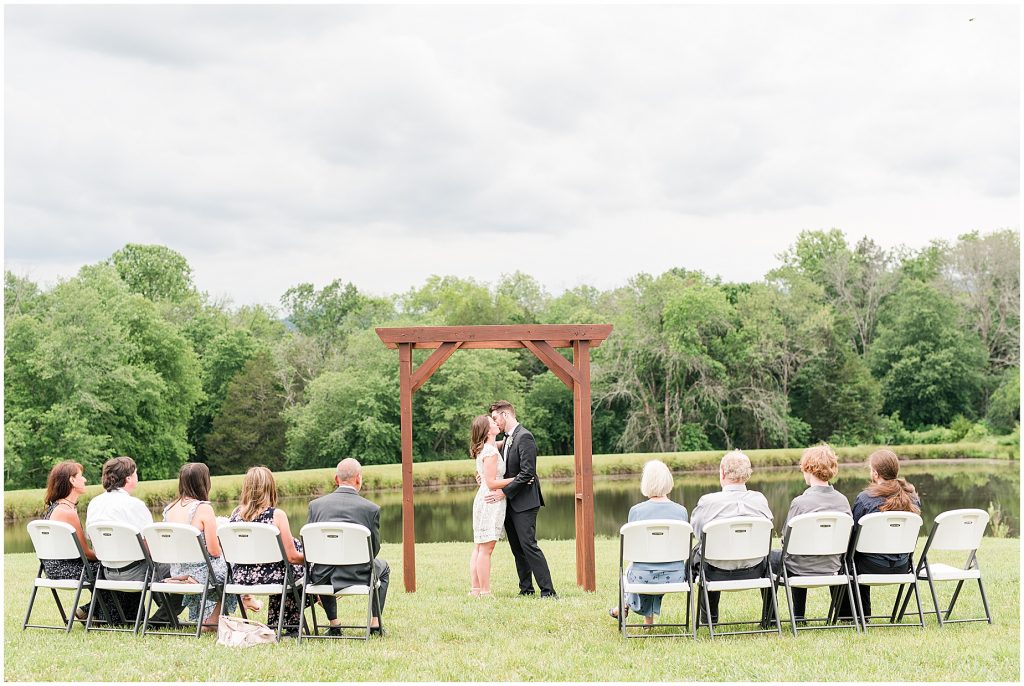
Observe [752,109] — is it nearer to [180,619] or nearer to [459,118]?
[459,118]

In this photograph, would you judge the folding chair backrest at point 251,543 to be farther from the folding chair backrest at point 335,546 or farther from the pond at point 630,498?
the pond at point 630,498

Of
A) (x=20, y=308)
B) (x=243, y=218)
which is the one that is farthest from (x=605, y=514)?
(x=243, y=218)

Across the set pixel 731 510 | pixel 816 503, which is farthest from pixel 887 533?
pixel 731 510

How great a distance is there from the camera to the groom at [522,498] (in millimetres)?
8086

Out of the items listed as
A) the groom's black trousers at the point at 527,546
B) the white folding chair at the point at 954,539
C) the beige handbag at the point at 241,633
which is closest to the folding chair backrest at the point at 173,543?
the beige handbag at the point at 241,633

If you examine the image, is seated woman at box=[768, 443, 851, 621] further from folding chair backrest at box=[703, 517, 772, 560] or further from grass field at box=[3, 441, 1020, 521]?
grass field at box=[3, 441, 1020, 521]

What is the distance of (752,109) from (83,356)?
104 feet

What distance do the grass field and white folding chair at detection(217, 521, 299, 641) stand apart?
58.6 feet

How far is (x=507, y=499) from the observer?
8.16 meters

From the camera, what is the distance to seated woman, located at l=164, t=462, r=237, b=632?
6.53m

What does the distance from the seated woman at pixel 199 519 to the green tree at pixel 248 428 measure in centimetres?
3266

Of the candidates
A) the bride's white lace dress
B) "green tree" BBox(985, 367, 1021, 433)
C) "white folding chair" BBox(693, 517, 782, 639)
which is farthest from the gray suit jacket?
"green tree" BBox(985, 367, 1021, 433)

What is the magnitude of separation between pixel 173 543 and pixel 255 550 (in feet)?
1.94

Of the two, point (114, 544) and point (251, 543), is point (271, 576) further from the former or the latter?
point (114, 544)
